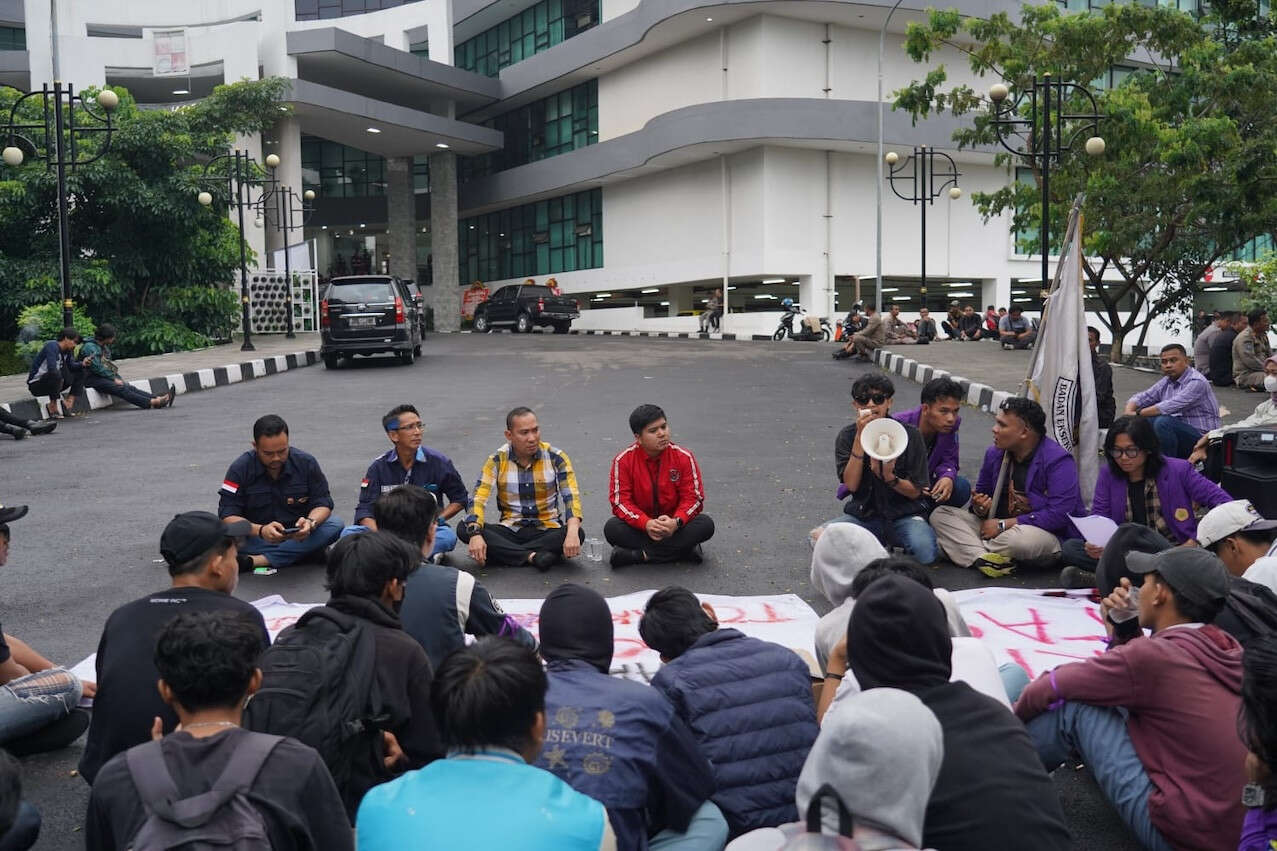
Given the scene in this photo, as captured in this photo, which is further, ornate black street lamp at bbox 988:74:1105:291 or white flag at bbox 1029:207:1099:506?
ornate black street lamp at bbox 988:74:1105:291

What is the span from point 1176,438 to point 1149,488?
8.15ft

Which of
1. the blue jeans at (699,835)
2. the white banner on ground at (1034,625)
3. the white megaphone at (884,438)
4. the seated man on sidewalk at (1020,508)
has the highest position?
the white megaphone at (884,438)

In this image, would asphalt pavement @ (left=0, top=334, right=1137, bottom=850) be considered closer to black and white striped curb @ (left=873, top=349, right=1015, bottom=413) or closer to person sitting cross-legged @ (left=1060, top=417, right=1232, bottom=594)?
black and white striped curb @ (left=873, top=349, right=1015, bottom=413)

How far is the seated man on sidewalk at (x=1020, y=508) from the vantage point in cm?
740

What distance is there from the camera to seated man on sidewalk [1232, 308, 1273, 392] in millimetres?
16641

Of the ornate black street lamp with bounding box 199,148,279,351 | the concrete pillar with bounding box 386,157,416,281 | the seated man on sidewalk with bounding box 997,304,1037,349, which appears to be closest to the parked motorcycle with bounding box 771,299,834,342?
the seated man on sidewalk with bounding box 997,304,1037,349

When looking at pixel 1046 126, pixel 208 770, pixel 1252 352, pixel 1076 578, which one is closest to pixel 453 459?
pixel 1076 578

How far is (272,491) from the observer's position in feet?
24.9

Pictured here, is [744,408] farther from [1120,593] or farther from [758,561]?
[1120,593]

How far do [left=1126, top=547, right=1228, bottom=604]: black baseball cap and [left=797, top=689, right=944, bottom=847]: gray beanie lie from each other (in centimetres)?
171

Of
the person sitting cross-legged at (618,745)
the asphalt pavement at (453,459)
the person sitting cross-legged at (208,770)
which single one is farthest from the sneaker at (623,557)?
the person sitting cross-legged at (208,770)

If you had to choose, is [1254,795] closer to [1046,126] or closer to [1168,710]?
[1168,710]

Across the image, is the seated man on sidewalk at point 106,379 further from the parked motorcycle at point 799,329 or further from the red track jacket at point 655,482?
the parked motorcycle at point 799,329

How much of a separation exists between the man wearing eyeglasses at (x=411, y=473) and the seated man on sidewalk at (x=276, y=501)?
0.30 m
